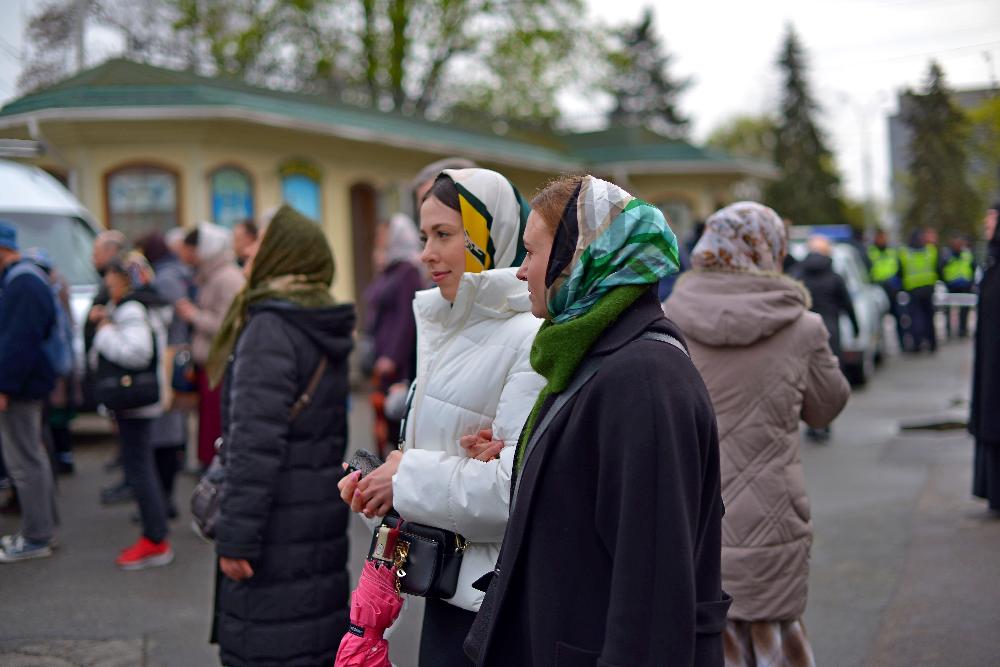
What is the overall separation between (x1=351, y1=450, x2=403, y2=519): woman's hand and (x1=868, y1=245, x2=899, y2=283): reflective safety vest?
1830cm

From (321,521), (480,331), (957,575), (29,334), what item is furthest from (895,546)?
(29,334)

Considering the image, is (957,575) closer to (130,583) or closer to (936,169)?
(130,583)

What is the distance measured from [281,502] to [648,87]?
58.3 m

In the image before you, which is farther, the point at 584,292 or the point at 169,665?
the point at 169,665

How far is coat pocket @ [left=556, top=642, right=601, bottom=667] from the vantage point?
6.85ft

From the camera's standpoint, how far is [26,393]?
21.5 ft

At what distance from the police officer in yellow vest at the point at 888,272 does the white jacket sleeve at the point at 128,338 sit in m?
15.6

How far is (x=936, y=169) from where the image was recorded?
4050 centimetres

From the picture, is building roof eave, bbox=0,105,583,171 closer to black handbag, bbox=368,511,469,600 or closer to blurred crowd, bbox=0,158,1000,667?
blurred crowd, bbox=0,158,1000,667

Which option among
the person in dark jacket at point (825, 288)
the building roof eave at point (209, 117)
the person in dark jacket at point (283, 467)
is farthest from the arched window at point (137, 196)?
the person in dark jacket at point (283, 467)

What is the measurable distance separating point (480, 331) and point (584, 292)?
2.44 feet

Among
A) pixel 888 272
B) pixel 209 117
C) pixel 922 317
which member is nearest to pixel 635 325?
pixel 209 117

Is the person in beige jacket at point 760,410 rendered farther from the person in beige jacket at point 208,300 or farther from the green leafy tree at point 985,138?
the green leafy tree at point 985,138

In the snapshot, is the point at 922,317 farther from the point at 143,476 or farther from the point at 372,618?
the point at 372,618
